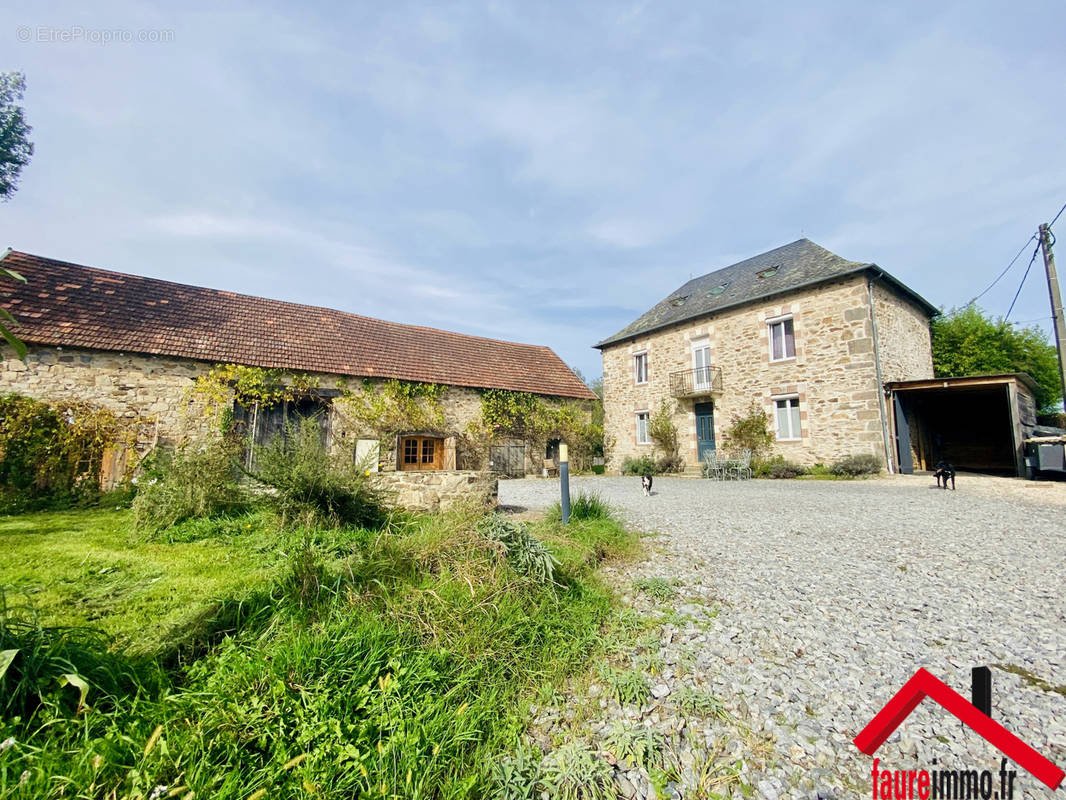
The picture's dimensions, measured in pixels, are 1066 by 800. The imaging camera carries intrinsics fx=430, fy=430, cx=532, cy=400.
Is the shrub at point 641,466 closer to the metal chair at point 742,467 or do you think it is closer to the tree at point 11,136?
the metal chair at point 742,467

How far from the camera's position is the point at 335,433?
43.2 ft

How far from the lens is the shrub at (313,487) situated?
5.01 m

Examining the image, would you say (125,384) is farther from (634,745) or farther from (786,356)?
(786,356)

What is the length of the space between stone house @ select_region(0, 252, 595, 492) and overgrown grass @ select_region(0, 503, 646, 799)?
2699 mm

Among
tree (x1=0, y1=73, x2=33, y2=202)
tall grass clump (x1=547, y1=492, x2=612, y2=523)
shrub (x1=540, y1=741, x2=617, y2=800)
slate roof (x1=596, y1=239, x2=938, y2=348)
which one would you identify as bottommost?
shrub (x1=540, y1=741, x2=617, y2=800)

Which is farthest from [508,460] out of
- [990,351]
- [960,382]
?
[990,351]

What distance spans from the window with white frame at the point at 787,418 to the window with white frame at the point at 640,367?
19.0 feet

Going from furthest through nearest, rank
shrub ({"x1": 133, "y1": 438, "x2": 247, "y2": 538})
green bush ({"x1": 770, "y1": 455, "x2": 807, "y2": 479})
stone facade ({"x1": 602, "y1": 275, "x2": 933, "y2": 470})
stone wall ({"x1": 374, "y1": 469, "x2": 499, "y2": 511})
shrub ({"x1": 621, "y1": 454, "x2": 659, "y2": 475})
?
shrub ({"x1": 621, "y1": 454, "x2": 659, "y2": 475}), green bush ({"x1": 770, "y1": 455, "x2": 807, "y2": 479}), stone facade ({"x1": 602, "y1": 275, "x2": 933, "y2": 470}), stone wall ({"x1": 374, "y1": 469, "x2": 499, "y2": 511}), shrub ({"x1": 133, "y1": 438, "x2": 247, "y2": 538})

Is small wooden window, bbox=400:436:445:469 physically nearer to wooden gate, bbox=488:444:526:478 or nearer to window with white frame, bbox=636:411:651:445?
wooden gate, bbox=488:444:526:478

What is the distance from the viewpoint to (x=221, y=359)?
11797 mm

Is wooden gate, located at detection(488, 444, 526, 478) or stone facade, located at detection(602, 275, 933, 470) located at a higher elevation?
stone facade, located at detection(602, 275, 933, 470)

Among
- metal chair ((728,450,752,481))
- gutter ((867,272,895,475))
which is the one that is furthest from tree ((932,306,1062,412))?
metal chair ((728,450,752,481))

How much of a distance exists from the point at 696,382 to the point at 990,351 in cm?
1427

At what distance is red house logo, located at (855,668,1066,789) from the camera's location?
95cm
